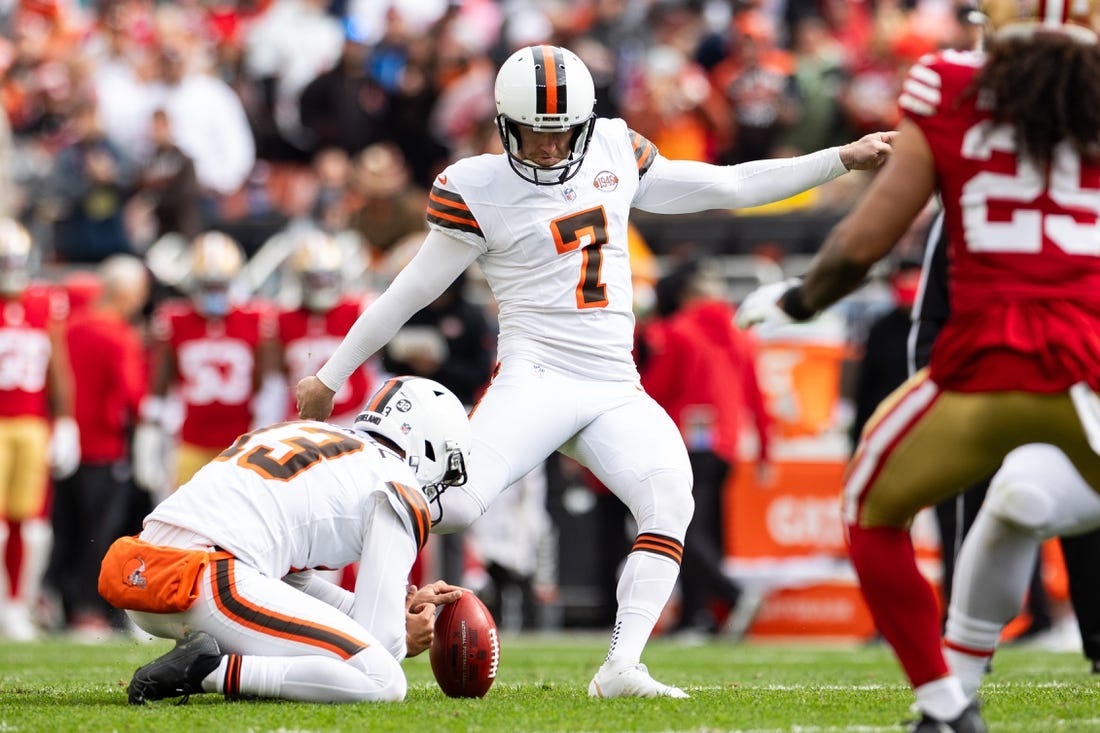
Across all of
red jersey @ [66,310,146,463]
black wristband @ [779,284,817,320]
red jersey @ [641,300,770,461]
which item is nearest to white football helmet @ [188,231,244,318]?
red jersey @ [66,310,146,463]

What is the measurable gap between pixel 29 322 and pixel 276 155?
4.70 metres

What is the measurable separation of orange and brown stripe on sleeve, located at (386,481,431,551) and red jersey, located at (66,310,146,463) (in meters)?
6.21

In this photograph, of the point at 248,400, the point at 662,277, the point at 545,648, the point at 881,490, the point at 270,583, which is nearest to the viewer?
the point at 881,490

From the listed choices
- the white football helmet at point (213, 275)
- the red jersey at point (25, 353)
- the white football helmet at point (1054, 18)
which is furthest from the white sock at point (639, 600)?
the red jersey at point (25, 353)

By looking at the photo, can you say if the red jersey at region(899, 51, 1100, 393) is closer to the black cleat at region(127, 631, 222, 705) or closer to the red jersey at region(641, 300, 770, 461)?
the black cleat at region(127, 631, 222, 705)

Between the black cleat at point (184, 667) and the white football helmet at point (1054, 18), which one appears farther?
the black cleat at point (184, 667)

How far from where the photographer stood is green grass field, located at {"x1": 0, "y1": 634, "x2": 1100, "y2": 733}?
14.0 ft

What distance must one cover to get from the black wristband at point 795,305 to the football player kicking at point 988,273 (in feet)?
0.38

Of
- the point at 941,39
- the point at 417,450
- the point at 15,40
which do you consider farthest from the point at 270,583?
the point at 15,40

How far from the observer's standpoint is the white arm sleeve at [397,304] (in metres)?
5.34

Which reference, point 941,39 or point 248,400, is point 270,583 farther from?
point 941,39

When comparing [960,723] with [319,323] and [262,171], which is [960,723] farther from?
[262,171]

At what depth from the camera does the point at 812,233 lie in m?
11.6

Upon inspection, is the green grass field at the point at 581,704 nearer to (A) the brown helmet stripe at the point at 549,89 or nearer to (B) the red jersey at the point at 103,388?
(A) the brown helmet stripe at the point at 549,89
